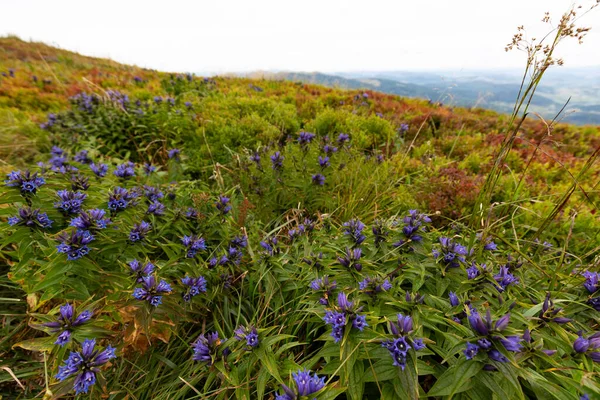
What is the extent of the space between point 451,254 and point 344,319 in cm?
87

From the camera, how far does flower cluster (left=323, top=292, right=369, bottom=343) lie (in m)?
1.37

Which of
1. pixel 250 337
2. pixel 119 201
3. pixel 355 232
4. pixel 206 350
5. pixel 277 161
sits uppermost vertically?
pixel 119 201

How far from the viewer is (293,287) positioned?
2.25 meters

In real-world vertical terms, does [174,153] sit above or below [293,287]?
above

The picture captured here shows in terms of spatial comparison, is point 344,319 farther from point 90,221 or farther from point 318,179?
point 318,179

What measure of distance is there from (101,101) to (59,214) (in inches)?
204

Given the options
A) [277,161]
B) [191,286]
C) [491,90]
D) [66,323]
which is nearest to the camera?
[66,323]

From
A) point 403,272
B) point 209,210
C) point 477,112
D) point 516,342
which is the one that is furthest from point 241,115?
point 477,112

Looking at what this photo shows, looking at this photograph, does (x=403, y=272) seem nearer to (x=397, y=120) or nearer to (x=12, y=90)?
(x=397, y=120)

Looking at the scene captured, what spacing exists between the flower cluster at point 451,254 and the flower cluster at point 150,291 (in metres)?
1.71

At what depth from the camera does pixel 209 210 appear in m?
2.99

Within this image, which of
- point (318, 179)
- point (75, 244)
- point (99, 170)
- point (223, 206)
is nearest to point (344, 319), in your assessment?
point (75, 244)

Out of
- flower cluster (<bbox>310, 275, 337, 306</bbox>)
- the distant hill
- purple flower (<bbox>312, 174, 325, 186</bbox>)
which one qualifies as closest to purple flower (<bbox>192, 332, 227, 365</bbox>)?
flower cluster (<bbox>310, 275, 337, 306</bbox>)

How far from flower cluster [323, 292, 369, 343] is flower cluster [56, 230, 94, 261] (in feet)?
4.86
